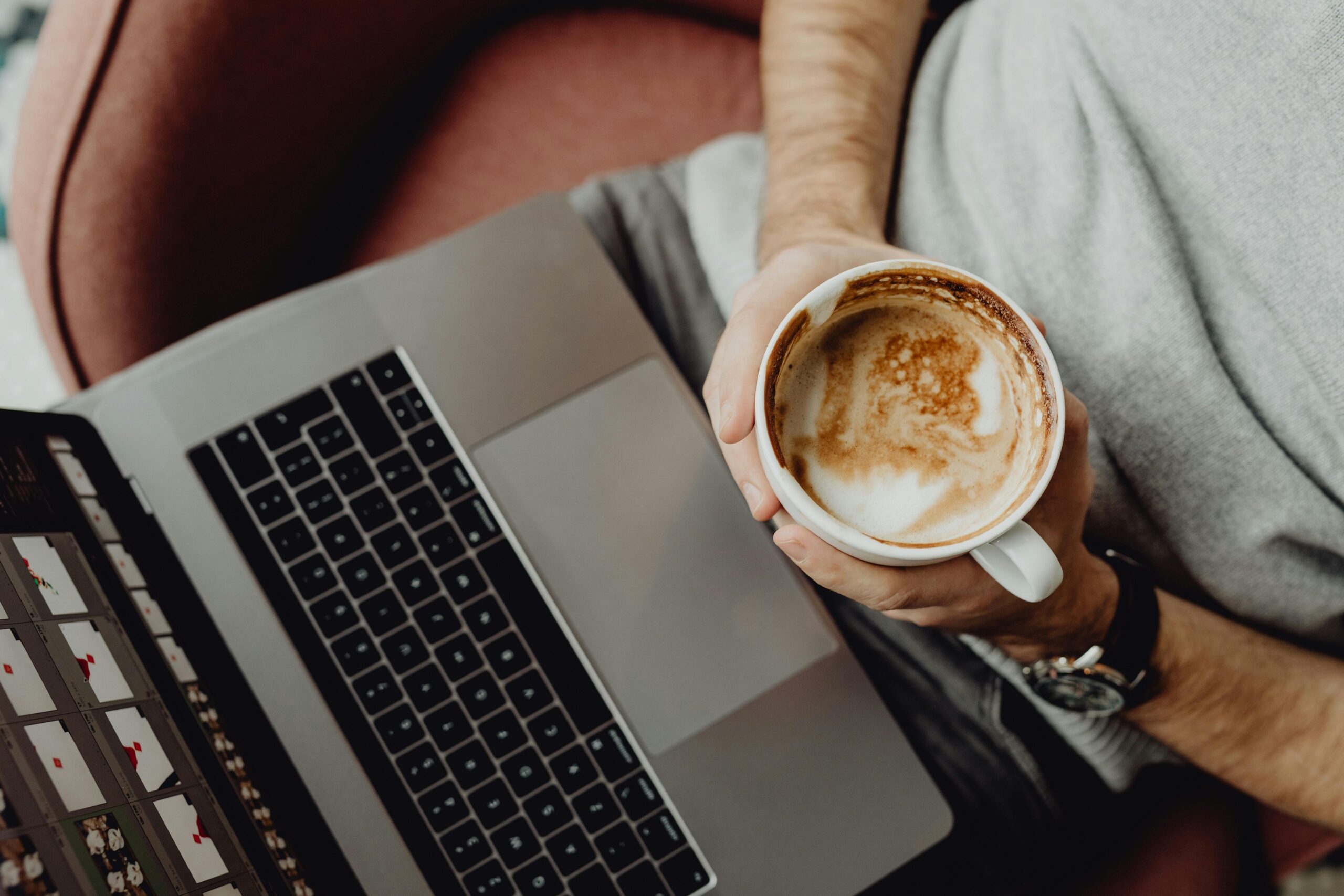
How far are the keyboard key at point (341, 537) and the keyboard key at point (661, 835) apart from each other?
1.28 feet

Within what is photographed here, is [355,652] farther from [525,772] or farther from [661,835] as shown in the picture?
[661,835]

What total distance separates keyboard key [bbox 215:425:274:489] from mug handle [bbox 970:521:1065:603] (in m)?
0.67

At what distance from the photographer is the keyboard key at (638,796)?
0.77 metres

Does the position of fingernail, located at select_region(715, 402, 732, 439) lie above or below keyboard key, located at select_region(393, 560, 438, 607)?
below

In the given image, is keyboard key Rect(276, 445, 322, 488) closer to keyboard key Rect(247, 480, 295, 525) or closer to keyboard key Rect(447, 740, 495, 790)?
keyboard key Rect(247, 480, 295, 525)

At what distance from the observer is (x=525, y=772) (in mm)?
762

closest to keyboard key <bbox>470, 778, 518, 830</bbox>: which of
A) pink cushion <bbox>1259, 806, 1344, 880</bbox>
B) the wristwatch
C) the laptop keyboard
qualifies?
the laptop keyboard

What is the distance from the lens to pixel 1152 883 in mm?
889

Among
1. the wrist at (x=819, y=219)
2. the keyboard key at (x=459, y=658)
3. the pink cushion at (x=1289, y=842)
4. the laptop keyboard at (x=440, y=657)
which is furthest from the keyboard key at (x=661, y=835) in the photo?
the pink cushion at (x=1289, y=842)

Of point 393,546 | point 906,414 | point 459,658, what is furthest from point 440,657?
point 906,414

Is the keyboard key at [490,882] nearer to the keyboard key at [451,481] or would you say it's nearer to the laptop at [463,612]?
the laptop at [463,612]

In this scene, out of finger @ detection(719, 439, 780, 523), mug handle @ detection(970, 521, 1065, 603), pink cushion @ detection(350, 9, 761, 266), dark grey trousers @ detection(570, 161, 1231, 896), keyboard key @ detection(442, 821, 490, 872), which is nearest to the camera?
mug handle @ detection(970, 521, 1065, 603)

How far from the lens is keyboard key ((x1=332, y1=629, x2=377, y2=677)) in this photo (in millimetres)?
771

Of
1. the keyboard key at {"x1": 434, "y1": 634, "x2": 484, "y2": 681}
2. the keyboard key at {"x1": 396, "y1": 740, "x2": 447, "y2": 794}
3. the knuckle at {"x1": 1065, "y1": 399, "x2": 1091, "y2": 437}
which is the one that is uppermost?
the keyboard key at {"x1": 434, "y1": 634, "x2": 484, "y2": 681}
